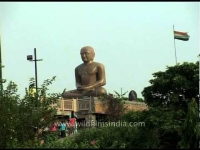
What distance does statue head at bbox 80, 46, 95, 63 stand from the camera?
3142cm

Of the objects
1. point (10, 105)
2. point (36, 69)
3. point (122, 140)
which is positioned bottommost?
point (122, 140)

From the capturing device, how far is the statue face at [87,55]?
3141 cm

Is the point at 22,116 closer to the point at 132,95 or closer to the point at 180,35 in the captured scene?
the point at 180,35

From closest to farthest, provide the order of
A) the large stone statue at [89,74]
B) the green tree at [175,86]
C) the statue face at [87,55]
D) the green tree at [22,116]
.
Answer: the green tree at [22,116] → the green tree at [175,86] → the large stone statue at [89,74] → the statue face at [87,55]

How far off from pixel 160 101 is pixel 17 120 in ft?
19.2

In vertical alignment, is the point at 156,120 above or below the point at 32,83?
below

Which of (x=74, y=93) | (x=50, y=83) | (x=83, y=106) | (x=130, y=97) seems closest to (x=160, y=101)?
(x=50, y=83)

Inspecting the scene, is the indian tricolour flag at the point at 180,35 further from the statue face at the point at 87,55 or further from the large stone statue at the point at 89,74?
the statue face at the point at 87,55

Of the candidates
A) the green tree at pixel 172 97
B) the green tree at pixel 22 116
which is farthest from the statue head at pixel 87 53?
the green tree at pixel 22 116

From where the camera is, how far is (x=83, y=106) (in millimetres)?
28453

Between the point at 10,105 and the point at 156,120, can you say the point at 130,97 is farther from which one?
the point at 10,105

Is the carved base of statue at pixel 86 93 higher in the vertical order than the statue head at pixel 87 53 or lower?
lower

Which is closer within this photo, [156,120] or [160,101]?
[156,120]

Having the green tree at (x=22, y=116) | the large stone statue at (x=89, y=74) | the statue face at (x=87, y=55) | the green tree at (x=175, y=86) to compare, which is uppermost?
the statue face at (x=87, y=55)
